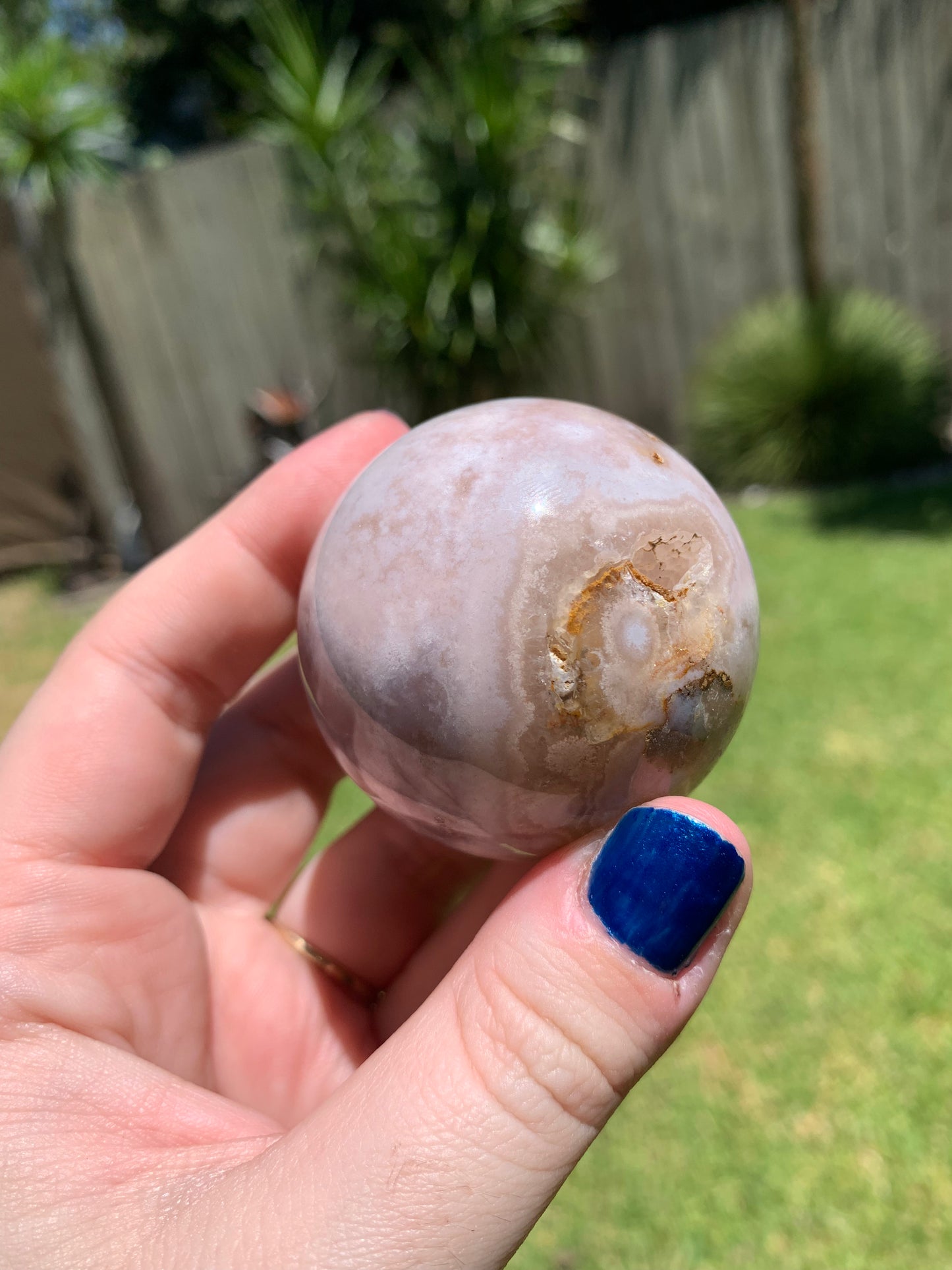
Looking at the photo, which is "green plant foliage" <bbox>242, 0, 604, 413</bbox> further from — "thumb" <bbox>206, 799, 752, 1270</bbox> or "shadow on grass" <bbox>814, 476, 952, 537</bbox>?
"thumb" <bbox>206, 799, 752, 1270</bbox>

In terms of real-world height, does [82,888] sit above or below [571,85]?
below

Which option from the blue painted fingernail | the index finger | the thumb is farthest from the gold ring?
the blue painted fingernail

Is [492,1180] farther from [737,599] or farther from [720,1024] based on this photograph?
[720,1024]

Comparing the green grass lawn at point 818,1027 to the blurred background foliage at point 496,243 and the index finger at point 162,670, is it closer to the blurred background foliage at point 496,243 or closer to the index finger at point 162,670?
the index finger at point 162,670

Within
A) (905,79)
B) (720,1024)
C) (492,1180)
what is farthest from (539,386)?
(492,1180)

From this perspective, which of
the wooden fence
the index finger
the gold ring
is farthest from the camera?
the wooden fence
